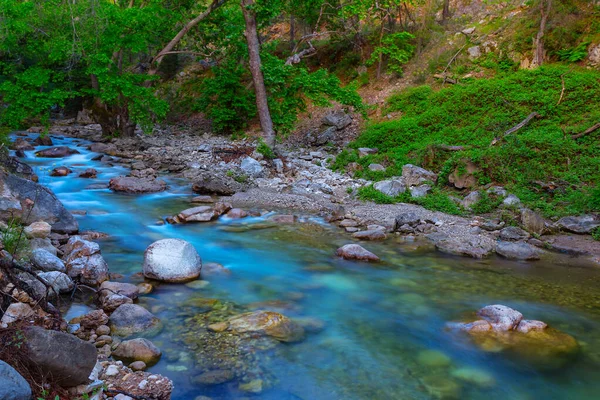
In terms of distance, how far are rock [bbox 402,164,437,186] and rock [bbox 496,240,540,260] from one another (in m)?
3.69

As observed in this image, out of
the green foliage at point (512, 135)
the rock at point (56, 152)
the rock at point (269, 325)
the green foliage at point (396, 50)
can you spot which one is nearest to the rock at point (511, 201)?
the green foliage at point (512, 135)

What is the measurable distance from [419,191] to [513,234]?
2.75 meters

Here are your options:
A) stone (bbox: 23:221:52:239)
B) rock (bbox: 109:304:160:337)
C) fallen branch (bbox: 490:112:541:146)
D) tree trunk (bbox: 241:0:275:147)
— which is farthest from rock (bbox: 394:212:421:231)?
tree trunk (bbox: 241:0:275:147)

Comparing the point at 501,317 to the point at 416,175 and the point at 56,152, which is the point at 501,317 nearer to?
the point at 416,175

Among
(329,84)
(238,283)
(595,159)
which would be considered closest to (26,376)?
(238,283)

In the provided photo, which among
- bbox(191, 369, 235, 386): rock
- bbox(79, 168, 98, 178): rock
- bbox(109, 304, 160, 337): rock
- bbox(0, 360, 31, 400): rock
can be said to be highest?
bbox(0, 360, 31, 400): rock

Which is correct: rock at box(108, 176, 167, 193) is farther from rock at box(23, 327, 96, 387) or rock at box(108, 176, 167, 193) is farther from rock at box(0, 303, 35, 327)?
rock at box(23, 327, 96, 387)

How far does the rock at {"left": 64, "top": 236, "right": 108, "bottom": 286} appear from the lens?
5.79 metres

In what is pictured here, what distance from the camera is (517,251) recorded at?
8.07 metres

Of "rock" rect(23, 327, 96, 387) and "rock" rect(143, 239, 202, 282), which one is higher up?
"rock" rect(23, 327, 96, 387)

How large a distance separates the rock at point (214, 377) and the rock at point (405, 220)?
5801mm

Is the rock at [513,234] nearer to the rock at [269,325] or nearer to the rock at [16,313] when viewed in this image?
the rock at [269,325]

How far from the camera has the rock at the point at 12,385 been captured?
2816 mm

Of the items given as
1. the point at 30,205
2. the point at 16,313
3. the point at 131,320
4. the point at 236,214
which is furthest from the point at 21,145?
the point at 16,313
